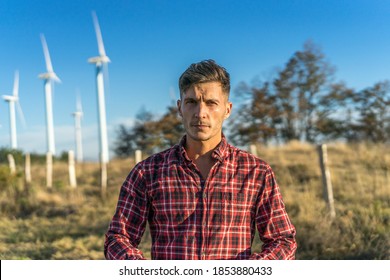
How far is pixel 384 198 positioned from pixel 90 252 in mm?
5824

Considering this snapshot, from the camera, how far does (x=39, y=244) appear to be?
7996 mm

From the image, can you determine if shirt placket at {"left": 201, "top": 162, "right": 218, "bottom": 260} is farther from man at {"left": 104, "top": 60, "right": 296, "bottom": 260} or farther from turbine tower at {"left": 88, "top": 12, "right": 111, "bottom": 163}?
turbine tower at {"left": 88, "top": 12, "right": 111, "bottom": 163}

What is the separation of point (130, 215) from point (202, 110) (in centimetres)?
50

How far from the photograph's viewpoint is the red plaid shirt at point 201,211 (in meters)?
1.73

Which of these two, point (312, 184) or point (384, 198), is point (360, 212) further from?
point (312, 184)

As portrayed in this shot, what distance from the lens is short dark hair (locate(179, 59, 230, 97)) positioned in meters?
1.79

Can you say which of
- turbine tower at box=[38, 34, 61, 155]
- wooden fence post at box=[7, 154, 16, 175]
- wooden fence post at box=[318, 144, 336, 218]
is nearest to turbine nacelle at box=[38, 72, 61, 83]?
turbine tower at box=[38, 34, 61, 155]

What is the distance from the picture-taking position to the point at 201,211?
1736 mm

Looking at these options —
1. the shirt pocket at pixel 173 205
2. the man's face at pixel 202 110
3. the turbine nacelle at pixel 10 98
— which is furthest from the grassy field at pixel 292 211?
the turbine nacelle at pixel 10 98

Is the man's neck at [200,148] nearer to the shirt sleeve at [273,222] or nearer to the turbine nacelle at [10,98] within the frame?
the shirt sleeve at [273,222]

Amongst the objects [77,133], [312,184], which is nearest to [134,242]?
[312,184]

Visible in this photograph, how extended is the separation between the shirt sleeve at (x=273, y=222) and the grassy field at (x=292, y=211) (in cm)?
379

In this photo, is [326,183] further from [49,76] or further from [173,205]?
[49,76]

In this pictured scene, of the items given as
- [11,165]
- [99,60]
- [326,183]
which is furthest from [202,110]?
[99,60]
